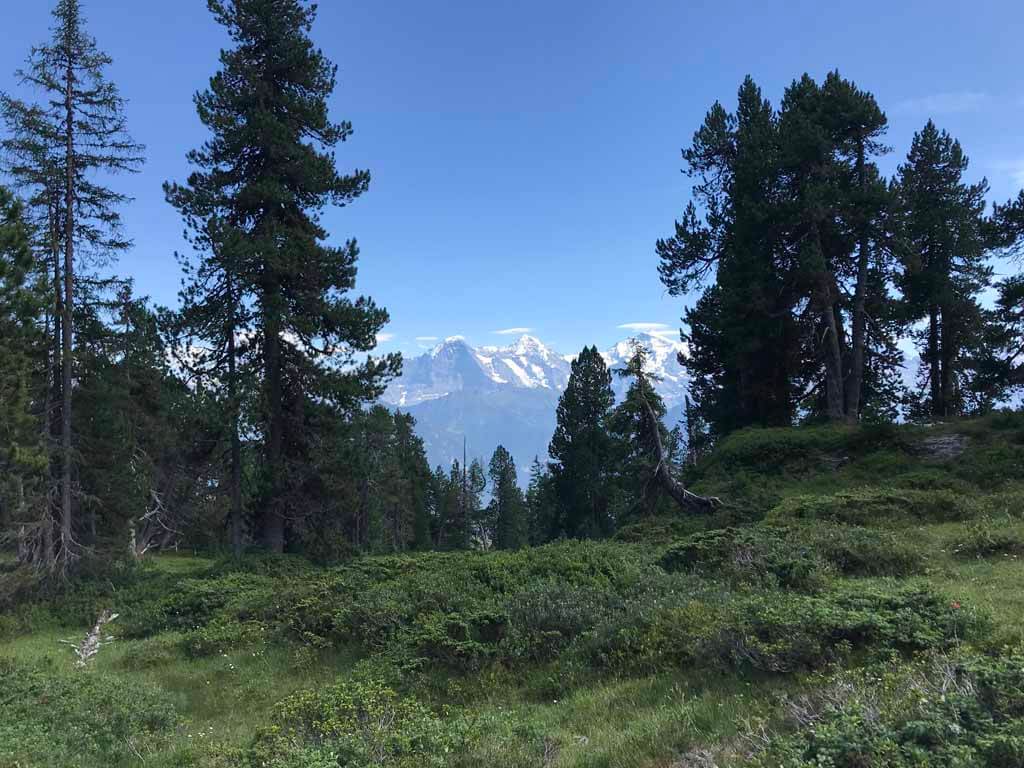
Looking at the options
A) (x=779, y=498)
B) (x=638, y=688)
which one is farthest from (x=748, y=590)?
(x=779, y=498)

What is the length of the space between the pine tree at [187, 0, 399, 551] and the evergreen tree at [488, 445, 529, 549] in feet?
155

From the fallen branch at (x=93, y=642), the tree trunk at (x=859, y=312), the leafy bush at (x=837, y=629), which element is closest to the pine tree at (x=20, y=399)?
the fallen branch at (x=93, y=642)

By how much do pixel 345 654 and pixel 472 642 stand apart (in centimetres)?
295

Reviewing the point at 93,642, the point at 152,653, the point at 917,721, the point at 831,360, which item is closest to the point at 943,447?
the point at 831,360

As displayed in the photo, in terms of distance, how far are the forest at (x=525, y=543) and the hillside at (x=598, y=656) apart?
0.17 feet

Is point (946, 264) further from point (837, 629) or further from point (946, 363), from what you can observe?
point (837, 629)

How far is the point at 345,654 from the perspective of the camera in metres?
10.3

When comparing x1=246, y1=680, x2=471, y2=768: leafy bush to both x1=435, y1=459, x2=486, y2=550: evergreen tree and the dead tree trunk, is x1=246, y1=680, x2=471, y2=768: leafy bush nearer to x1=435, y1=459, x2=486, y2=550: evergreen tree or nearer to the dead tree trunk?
the dead tree trunk

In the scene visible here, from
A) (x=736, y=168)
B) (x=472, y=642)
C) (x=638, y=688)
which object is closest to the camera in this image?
(x=638, y=688)

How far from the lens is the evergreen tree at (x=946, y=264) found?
2777cm

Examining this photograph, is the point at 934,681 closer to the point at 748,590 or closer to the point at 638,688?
the point at 638,688

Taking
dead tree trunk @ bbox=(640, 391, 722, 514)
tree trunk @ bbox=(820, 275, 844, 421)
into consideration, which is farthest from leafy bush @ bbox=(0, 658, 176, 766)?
tree trunk @ bbox=(820, 275, 844, 421)

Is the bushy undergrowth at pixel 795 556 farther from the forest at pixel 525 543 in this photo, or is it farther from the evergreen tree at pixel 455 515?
the evergreen tree at pixel 455 515

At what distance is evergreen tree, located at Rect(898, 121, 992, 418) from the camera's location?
1093 inches
